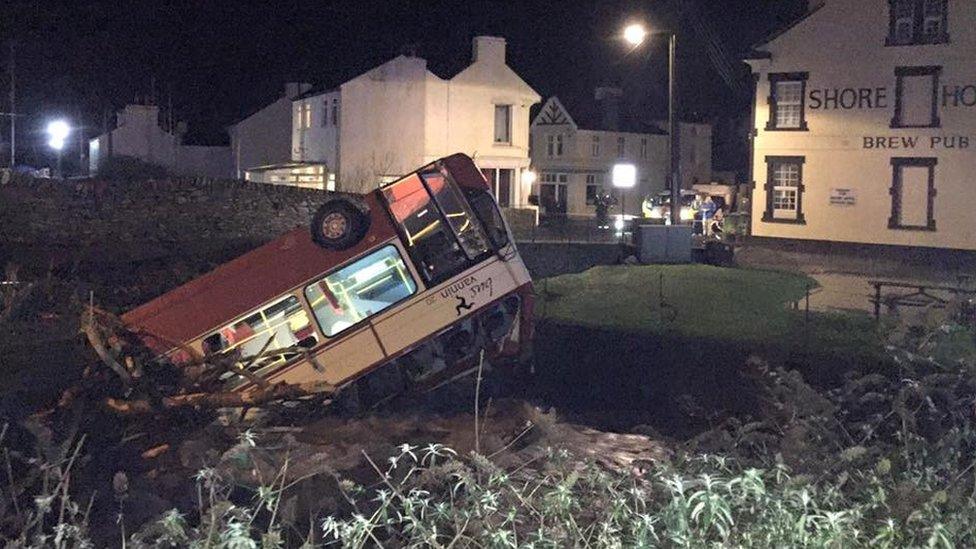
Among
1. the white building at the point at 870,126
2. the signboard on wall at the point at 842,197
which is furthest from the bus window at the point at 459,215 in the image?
the signboard on wall at the point at 842,197

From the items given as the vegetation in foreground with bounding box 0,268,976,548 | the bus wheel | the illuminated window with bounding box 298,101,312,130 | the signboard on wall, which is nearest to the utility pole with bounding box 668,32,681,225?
the signboard on wall

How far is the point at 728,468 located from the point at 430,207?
9.03m

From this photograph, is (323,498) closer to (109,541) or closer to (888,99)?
(109,541)

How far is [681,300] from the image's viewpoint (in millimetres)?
26812

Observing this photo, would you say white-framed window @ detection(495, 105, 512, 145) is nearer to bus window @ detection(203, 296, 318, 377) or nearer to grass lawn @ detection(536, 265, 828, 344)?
grass lawn @ detection(536, 265, 828, 344)

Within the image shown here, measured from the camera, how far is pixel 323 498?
9500mm

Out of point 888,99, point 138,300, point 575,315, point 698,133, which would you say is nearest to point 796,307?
point 575,315

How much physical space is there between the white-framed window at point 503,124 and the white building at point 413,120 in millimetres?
46

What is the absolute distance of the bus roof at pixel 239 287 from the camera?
1549cm

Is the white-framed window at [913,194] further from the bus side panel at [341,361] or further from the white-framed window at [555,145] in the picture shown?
the white-framed window at [555,145]

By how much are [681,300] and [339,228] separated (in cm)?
1278

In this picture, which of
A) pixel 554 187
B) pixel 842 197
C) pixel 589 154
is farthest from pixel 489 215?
pixel 589 154

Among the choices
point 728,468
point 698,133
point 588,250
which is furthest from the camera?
point 698,133

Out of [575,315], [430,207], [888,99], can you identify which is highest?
[888,99]
